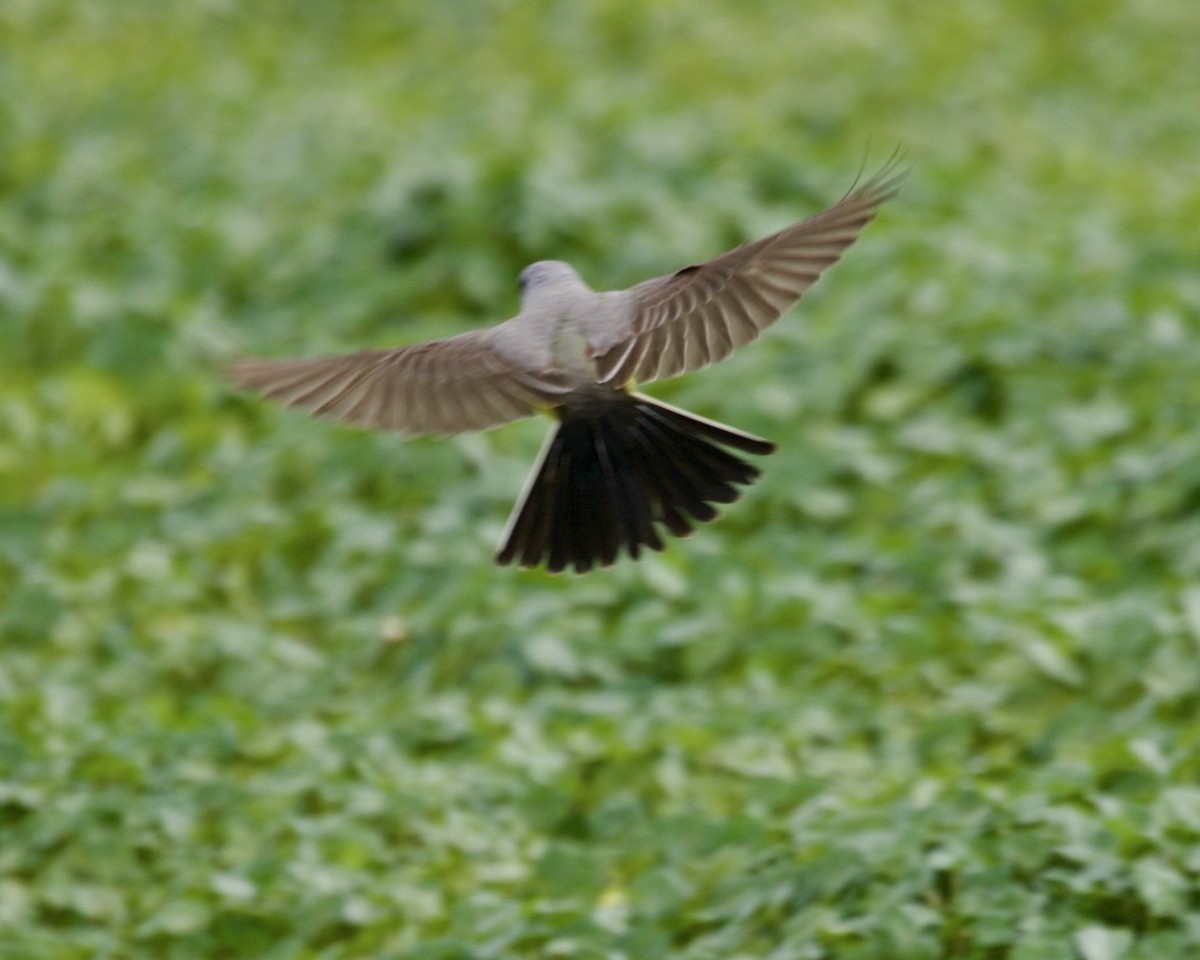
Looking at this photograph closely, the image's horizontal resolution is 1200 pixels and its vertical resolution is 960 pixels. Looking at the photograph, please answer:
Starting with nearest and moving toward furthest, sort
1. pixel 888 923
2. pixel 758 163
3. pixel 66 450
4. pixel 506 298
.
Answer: pixel 888 923 < pixel 66 450 < pixel 506 298 < pixel 758 163

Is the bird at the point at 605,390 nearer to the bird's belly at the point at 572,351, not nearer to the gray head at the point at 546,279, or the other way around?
the bird's belly at the point at 572,351

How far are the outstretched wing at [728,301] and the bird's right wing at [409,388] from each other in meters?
0.20

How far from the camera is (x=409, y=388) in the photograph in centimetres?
431

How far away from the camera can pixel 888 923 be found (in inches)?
176

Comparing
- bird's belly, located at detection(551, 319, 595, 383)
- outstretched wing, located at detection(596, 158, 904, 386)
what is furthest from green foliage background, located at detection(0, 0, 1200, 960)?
outstretched wing, located at detection(596, 158, 904, 386)

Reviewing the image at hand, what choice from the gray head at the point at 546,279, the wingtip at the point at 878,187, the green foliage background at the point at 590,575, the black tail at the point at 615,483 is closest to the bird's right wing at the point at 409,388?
the black tail at the point at 615,483

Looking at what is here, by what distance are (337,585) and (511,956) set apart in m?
2.30

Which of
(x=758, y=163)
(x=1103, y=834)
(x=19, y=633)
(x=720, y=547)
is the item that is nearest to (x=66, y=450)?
(x=19, y=633)

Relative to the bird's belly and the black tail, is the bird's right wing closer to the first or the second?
the bird's belly

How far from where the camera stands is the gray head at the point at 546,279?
191 inches

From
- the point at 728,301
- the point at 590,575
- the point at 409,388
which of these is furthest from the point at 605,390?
the point at 590,575

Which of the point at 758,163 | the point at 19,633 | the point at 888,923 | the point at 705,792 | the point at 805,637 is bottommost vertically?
the point at 888,923

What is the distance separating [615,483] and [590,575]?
2253 mm

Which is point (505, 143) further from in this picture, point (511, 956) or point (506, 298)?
point (511, 956)
